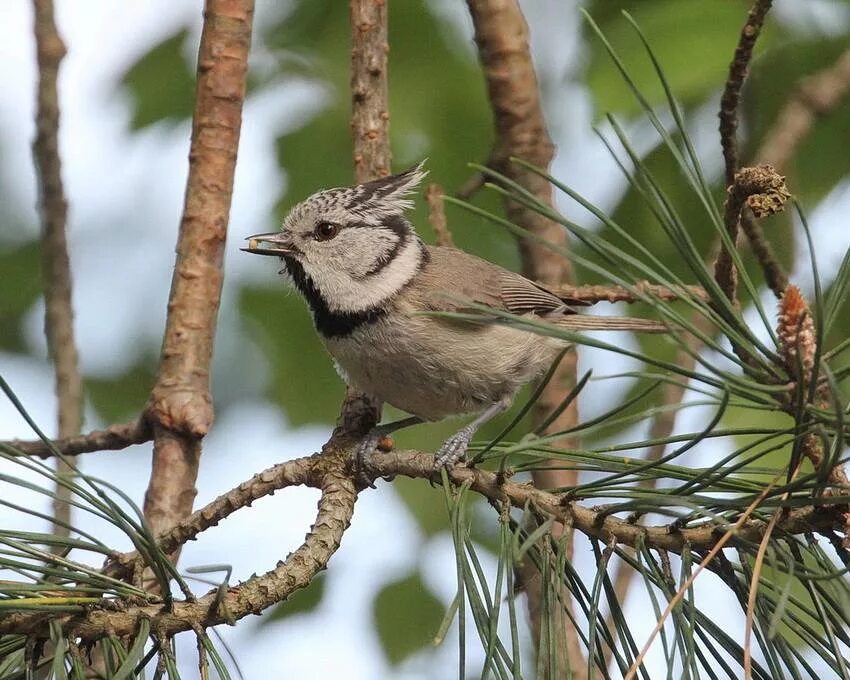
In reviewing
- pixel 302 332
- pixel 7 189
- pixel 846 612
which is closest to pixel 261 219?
pixel 302 332

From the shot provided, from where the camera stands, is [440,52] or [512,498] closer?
[512,498]

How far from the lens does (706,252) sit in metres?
3.84

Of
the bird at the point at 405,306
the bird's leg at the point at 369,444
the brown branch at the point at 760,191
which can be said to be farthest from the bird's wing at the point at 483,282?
the brown branch at the point at 760,191

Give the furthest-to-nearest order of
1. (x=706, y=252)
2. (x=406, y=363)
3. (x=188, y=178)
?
1. (x=706, y=252)
2. (x=406, y=363)
3. (x=188, y=178)

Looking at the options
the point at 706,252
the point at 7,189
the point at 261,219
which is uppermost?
the point at 7,189

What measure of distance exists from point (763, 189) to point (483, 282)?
2.10 m

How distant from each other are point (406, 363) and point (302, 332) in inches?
35.4

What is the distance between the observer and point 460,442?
108 inches

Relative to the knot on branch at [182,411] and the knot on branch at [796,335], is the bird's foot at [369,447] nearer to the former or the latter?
the knot on branch at [182,411]

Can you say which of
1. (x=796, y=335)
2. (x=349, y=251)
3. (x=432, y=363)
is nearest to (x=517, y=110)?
(x=349, y=251)

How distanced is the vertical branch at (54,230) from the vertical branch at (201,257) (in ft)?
1.63

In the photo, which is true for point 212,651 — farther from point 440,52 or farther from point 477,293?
point 440,52

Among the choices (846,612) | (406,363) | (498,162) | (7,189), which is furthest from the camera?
(7,189)

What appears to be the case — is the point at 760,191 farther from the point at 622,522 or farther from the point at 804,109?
the point at 804,109
